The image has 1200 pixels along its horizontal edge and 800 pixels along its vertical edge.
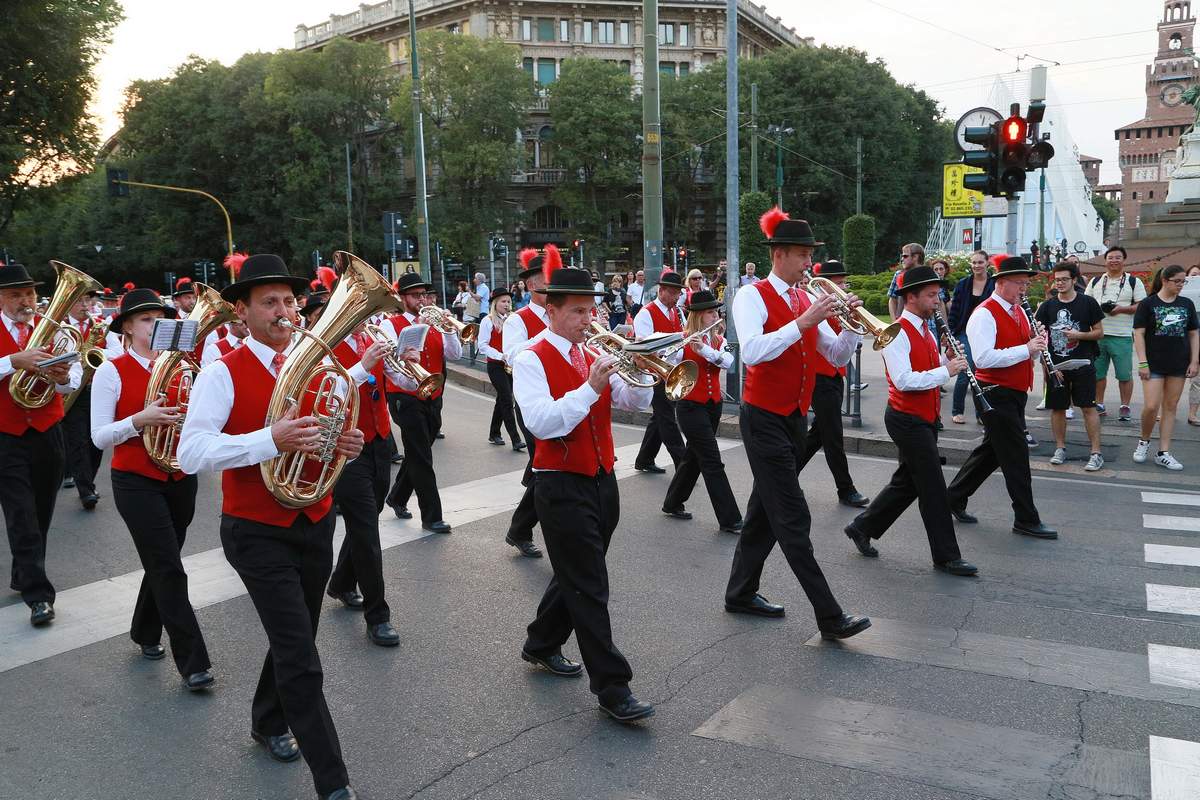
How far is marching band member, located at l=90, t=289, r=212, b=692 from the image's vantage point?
492 centimetres

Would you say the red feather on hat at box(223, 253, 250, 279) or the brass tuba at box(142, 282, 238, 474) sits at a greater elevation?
the red feather on hat at box(223, 253, 250, 279)

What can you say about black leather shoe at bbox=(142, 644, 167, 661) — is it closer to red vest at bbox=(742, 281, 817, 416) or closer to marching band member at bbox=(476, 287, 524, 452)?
red vest at bbox=(742, 281, 817, 416)

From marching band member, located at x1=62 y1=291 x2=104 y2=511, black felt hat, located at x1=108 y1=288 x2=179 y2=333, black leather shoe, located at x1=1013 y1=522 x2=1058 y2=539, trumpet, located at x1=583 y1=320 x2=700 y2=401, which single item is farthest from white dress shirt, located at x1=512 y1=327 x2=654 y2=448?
marching band member, located at x1=62 y1=291 x2=104 y2=511

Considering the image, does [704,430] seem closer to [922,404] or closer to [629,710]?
[922,404]

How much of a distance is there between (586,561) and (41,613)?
3.63m

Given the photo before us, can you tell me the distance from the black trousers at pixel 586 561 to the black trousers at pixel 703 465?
3.20 meters

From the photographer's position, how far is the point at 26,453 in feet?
20.2

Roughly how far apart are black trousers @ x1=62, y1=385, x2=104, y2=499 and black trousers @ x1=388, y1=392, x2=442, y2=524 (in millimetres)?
3432

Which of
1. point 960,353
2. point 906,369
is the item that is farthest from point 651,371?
point 960,353

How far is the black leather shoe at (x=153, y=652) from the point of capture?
534 centimetres

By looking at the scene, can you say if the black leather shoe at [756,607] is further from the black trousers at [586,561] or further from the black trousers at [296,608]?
the black trousers at [296,608]

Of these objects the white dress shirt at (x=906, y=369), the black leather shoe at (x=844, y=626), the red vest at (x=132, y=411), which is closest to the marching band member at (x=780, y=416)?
the black leather shoe at (x=844, y=626)

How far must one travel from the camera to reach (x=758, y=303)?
566 centimetres

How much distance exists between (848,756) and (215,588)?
4.32 meters
